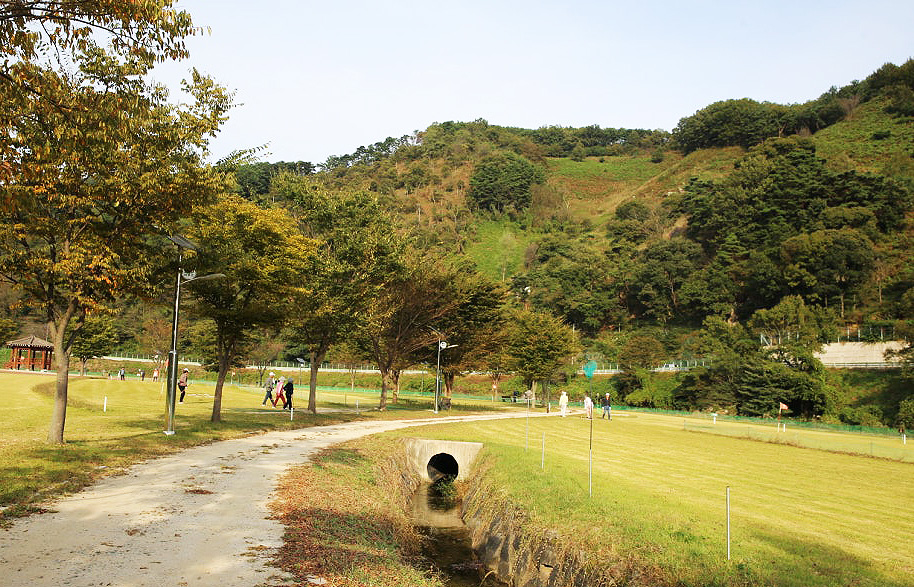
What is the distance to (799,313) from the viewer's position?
7325 centimetres

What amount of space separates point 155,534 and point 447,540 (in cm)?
970

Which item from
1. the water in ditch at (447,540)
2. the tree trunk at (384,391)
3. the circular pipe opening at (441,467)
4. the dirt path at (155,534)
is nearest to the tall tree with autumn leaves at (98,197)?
the dirt path at (155,534)

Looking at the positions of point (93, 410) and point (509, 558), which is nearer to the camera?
point (509, 558)

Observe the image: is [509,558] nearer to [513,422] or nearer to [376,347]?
[513,422]

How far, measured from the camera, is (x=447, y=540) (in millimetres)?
17672

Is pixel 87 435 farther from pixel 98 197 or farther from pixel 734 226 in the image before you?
pixel 734 226

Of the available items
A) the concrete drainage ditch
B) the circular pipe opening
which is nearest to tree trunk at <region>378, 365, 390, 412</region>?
the circular pipe opening

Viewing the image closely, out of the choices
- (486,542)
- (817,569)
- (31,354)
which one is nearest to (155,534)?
(486,542)

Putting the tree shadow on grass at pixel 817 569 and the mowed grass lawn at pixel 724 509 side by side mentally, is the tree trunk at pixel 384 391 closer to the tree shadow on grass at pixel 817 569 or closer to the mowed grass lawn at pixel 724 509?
the mowed grass lawn at pixel 724 509

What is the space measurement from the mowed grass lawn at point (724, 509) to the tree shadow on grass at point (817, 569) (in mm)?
23

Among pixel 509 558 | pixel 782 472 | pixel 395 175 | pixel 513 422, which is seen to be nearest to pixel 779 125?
pixel 395 175

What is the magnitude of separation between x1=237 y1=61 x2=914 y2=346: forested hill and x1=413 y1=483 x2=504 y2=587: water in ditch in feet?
67.2

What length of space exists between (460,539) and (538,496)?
3.68 m

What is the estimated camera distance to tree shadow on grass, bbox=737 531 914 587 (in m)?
9.25
